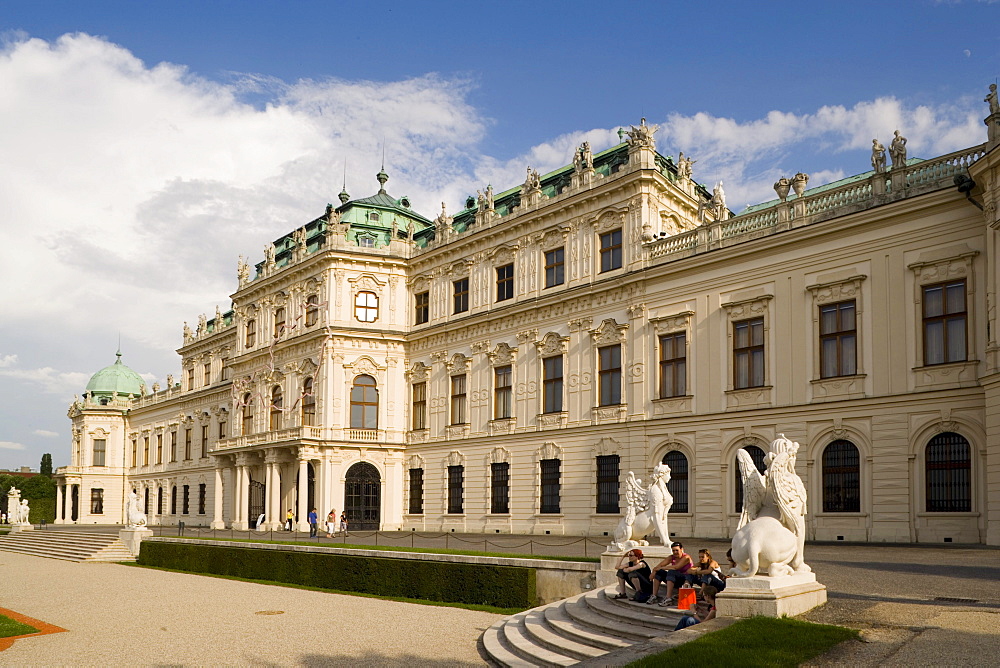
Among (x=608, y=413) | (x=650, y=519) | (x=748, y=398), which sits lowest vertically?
(x=650, y=519)

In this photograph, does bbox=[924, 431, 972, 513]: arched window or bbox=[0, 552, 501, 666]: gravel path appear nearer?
bbox=[0, 552, 501, 666]: gravel path

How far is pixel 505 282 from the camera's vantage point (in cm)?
4328

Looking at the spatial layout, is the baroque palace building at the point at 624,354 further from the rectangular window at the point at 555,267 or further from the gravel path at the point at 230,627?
the gravel path at the point at 230,627

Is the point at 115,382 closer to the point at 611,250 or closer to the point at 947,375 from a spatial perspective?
the point at 611,250

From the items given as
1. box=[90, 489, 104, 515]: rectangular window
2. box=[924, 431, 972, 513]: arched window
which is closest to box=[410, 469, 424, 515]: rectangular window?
box=[924, 431, 972, 513]: arched window

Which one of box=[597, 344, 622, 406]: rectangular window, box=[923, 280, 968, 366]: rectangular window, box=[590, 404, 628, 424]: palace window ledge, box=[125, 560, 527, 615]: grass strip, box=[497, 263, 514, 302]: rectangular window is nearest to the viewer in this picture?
box=[125, 560, 527, 615]: grass strip

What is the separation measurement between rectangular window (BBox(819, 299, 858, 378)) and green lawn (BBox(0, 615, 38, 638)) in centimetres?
2363

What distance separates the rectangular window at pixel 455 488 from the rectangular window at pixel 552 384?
6.42 metres

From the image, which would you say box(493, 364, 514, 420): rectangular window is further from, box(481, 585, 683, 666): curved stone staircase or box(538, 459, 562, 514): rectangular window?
box(481, 585, 683, 666): curved stone staircase

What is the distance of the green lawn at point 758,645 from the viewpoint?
10148 millimetres

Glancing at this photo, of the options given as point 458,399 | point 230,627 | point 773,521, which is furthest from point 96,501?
point 773,521

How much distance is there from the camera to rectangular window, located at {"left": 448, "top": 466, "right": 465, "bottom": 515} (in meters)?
44.2

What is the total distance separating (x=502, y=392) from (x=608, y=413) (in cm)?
703

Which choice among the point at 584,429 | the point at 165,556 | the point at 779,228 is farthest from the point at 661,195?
the point at 165,556
